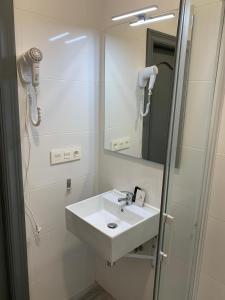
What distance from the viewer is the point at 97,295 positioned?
6.89ft

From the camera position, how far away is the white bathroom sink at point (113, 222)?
135 centimetres

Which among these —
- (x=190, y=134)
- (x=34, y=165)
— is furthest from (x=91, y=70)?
(x=190, y=134)

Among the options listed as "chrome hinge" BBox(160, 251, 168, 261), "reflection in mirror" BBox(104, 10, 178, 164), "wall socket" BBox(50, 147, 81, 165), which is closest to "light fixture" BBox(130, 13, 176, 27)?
"reflection in mirror" BBox(104, 10, 178, 164)

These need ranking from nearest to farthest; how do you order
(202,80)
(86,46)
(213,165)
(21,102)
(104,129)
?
(202,80) → (213,165) → (21,102) → (86,46) → (104,129)

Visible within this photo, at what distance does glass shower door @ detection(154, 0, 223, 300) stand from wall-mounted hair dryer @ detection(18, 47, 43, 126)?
81 centimetres

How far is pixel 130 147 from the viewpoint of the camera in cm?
168

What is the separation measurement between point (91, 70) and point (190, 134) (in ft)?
3.13

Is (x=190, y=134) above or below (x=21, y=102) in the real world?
below

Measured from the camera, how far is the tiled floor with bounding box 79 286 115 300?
208 centimetres

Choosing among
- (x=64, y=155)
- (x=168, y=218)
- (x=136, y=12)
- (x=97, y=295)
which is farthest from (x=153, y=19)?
(x=97, y=295)

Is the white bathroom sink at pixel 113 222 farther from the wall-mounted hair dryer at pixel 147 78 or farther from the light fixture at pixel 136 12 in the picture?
the light fixture at pixel 136 12

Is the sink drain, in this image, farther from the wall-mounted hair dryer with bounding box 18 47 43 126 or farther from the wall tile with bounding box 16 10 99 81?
the wall tile with bounding box 16 10 99 81

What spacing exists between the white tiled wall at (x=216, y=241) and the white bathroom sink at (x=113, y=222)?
0.35m

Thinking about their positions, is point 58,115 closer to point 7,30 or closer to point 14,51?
point 14,51
